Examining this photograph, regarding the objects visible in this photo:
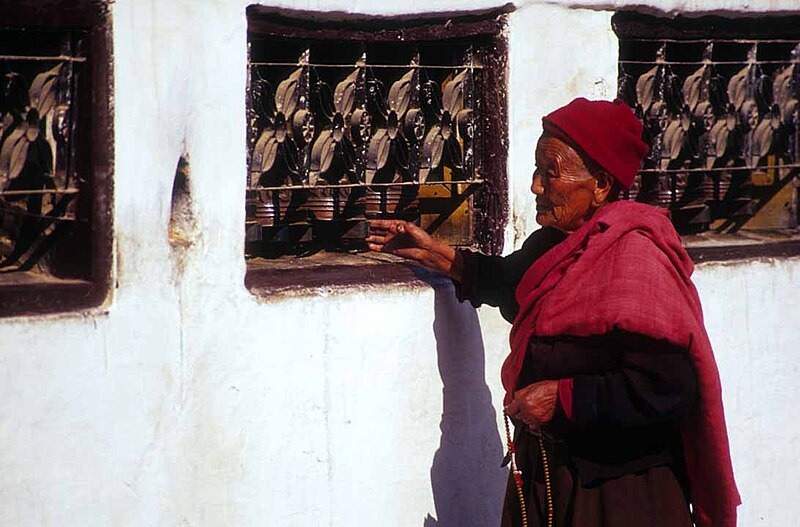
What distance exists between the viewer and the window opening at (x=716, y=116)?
4758mm

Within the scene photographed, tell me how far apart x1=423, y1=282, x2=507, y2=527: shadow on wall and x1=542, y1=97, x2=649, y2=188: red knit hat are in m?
0.90

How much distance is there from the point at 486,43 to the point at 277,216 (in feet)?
2.98

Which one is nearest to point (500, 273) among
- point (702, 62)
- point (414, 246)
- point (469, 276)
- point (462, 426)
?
point (469, 276)

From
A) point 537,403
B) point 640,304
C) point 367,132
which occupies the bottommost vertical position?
point 537,403

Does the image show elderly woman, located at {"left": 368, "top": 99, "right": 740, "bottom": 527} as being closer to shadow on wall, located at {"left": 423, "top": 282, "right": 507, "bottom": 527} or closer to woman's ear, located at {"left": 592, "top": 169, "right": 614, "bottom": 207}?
woman's ear, located at {"left": 592, "top": 169, "right": 614, "bottom": 207}

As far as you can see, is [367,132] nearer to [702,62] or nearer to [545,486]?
[545,486]

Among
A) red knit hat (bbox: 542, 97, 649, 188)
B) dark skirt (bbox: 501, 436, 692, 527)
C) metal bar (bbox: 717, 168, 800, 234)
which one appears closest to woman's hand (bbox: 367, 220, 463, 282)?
red knit hat (bbox: 542, 97, 649, 188)

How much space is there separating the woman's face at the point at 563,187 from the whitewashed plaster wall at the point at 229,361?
0.69 meters

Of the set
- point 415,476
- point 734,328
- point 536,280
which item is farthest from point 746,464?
point 536,280

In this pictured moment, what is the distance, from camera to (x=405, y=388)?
403 centimetres

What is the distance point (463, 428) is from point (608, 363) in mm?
1021

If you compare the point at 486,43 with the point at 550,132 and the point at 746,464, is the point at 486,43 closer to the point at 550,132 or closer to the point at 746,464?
the point at 550,132

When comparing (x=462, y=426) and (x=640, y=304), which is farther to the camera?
(x=462, y=426)

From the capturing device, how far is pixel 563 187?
135 inches
